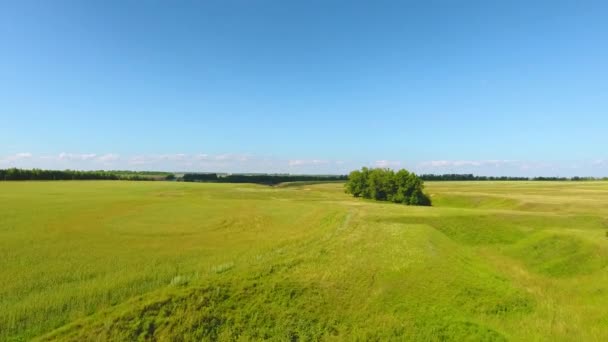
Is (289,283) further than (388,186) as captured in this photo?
No

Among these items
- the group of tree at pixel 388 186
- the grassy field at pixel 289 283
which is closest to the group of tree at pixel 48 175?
the grassy field at pixel 289 283

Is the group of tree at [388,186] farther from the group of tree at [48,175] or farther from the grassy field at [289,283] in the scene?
the group of tree at [48,175]

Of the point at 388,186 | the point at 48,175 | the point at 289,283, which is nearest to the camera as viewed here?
the point at 289,283

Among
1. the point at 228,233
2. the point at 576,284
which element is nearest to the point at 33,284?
the point at 228,233

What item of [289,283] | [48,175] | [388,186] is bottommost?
[289,283]

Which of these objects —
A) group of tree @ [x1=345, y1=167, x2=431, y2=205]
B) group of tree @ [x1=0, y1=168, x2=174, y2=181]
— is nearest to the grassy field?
group of tree @ [x1=345, y1=167, x2=431, y2=205]

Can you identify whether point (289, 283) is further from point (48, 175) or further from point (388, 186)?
point (48, 175)

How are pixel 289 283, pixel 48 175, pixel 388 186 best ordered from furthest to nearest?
pixel 48 175, pixel 388 186, pixel 289 283

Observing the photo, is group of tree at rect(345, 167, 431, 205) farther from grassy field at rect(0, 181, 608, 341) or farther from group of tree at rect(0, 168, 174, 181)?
group of tree at rect(0, 168, 174, 181)

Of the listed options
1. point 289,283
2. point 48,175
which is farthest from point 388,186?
point 48,175
